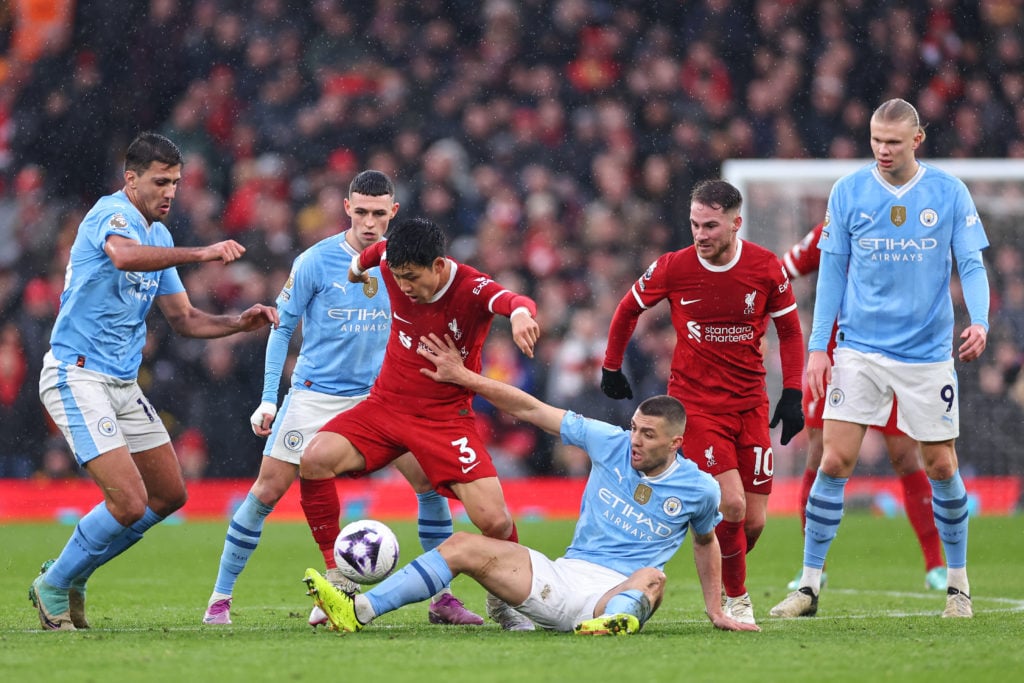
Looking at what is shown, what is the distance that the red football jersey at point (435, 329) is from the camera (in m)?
7.06

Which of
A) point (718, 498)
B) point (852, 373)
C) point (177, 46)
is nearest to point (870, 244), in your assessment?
point (852, 373)

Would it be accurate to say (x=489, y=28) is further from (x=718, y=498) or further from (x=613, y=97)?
(x=718, y=498)

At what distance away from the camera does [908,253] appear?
767cm

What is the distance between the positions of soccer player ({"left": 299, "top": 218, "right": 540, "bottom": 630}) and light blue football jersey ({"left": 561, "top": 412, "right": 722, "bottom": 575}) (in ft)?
1.40

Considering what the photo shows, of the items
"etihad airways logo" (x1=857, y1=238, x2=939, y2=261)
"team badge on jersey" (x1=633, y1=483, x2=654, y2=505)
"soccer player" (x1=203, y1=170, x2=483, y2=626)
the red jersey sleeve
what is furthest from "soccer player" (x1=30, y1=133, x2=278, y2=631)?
the red jersey sleeve

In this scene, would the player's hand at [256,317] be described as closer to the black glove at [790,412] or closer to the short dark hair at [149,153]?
the short dark hair at [149,153]

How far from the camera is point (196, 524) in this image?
15562mm

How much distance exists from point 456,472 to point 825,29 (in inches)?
574

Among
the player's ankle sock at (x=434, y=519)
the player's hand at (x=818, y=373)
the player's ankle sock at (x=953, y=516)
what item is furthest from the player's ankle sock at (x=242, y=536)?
the player's ankle sock at (x=953, y=516)

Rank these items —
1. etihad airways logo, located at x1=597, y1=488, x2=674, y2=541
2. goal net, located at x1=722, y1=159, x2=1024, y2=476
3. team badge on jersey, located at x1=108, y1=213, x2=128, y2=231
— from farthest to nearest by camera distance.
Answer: goal net, located at x1=722, y1=159, x2=1024, y2=476 < team badge on jersey, located at x1=108, y1=213, x2=128, y2=231 < etihad airways logo, located at x1=597, y1=488, x2=674, y2=541

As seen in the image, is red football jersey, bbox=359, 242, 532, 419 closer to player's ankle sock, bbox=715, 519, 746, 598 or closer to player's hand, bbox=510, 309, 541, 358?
player's hand, bbox=510, 309, 541, 358

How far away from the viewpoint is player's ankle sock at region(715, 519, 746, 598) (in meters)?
7.40

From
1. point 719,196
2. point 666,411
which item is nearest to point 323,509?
point 666,411

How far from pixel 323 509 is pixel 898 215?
3.45 metres
